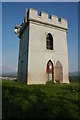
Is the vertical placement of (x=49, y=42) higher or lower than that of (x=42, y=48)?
higher

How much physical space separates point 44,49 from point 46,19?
3321 millimetres

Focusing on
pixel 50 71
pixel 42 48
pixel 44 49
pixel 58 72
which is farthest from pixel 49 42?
pixel 58 72

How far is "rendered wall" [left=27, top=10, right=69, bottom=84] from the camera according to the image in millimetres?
9938

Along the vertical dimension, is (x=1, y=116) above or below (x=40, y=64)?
below

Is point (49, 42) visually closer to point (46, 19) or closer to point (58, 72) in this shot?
point (46, 19)

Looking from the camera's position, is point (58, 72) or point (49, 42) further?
point (49, 42)

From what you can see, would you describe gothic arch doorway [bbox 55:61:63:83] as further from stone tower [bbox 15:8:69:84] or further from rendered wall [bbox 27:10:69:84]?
rendered wall [bbox 27:10:69:84]

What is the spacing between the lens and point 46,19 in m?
11.3

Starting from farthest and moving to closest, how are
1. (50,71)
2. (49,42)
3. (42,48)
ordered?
1. (49,42)
2. (50,71)
3. (42,48)

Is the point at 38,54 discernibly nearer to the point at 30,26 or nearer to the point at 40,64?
the point at 40,64

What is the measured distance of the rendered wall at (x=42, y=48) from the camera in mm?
9938

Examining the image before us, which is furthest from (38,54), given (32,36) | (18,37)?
(18,37)

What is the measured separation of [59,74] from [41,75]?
2.25m

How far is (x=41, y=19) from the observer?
10.9m
